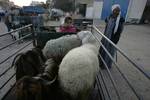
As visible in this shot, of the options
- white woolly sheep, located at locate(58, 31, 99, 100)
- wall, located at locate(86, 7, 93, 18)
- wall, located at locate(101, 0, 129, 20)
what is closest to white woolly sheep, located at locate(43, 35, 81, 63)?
white woolly sheep, located at locate(58, 31, 99, 100)

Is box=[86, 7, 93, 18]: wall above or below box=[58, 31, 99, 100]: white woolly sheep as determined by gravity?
below

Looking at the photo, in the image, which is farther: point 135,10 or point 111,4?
point 135,10

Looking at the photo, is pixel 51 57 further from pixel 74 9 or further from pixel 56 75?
pixel 74 9

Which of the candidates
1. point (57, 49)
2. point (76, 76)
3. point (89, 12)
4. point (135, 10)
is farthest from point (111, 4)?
point (76, 76)

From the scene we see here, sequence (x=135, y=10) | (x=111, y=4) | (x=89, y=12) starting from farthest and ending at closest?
(x=89, y=12) → (x=135, y=10) → (x=111, y=4)

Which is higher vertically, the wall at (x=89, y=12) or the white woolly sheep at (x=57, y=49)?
the white woolly sheep at (x=57, y=49)

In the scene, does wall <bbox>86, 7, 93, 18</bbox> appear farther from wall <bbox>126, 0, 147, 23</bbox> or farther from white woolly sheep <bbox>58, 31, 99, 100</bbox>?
white woolly sheep <bbox>58, 31, 99, 100</bbox>

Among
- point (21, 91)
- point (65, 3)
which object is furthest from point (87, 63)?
point (65, 3)

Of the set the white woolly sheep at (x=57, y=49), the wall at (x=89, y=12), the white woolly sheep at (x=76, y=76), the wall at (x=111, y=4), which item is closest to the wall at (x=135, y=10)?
the wall at (x=111, y=4)

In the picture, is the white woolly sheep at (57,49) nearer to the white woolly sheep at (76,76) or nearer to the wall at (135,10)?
the white woolly sheep at (76,76)

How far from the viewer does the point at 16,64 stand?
256cm

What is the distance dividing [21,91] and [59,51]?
59.7 inches

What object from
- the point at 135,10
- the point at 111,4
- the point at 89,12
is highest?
the point at 111,4

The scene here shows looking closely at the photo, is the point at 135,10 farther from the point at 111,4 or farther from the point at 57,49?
the point at 57,49
